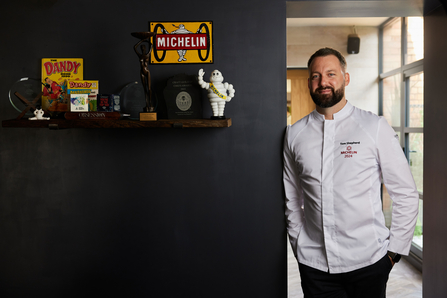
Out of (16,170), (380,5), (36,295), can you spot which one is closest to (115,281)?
(36,295)

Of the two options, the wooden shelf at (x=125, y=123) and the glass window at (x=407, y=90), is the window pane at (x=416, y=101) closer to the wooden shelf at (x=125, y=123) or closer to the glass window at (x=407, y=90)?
the glass window at (x=407, y=90)

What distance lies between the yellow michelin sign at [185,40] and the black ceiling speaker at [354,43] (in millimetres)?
3257

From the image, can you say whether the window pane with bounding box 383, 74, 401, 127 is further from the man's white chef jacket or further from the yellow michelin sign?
the yellow michelin sign

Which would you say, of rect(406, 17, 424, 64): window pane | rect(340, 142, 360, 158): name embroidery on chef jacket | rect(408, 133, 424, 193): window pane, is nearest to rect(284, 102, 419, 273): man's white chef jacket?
rect(340, 142, 360, 158): name embroidery on chef jacket

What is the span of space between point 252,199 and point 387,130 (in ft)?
2.59

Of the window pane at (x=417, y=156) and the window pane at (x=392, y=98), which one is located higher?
the window pane at (x=392, y=98)

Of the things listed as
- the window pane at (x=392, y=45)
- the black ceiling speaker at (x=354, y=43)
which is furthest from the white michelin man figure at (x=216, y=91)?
the black ceiling speaker at (x=354, y=43)

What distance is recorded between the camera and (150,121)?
155 cm

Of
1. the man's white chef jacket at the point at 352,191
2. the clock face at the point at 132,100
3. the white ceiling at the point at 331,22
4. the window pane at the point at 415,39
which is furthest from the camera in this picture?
the white ceiling at the point at 331,22

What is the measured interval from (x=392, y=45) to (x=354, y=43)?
18.6 inches

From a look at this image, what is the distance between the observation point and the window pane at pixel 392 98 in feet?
13.2

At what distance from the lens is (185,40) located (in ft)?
5.87

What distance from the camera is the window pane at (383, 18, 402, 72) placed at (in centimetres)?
397

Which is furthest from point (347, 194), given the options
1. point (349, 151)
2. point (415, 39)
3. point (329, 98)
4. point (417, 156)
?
point (415, 39)
